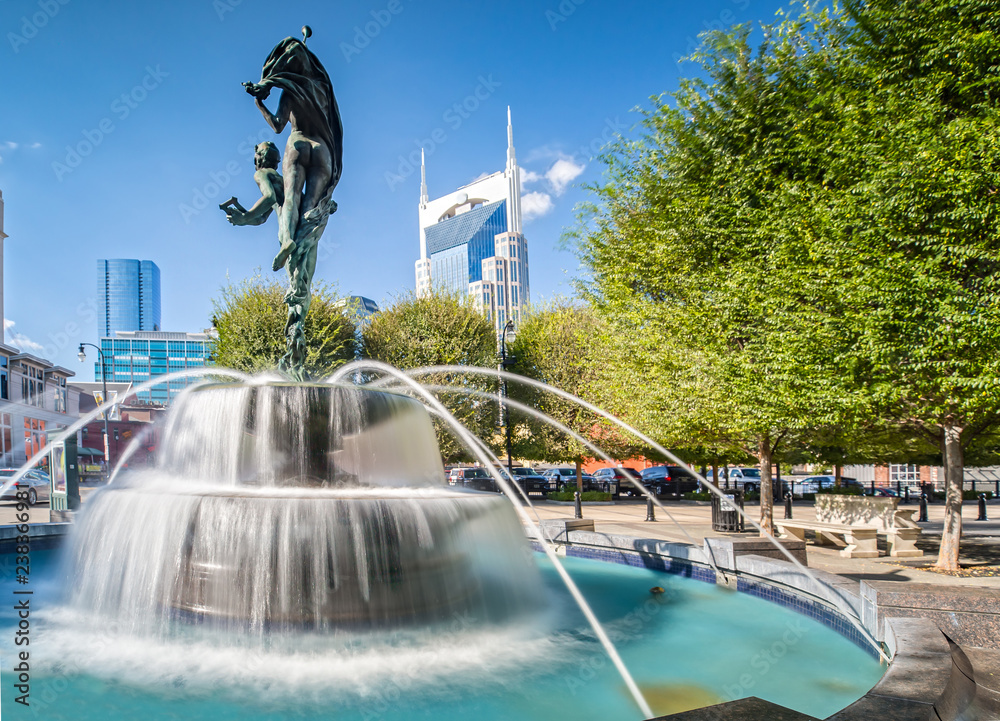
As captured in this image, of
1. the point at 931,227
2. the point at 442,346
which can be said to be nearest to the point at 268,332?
the point at 442,346

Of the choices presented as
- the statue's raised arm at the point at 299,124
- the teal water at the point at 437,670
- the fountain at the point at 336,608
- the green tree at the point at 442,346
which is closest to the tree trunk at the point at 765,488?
the fountain at the point at 336,608

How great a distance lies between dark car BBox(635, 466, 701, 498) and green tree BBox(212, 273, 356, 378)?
1716 cm

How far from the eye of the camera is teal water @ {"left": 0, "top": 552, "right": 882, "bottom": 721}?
5273 mm

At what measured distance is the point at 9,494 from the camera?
1111 inches

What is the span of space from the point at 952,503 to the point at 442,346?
75.7 ft

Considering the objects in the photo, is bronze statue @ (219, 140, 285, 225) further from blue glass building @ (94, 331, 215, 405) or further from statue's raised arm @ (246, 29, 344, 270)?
blue glass building @ (94, 331, 215, 405)

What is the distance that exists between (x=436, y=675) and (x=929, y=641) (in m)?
4.07

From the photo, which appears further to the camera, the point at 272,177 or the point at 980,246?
the point at 272,177

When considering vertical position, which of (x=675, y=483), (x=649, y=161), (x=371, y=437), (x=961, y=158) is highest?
(x=649, y=161)

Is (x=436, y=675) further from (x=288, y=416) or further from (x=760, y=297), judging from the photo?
(x=760, y=297)

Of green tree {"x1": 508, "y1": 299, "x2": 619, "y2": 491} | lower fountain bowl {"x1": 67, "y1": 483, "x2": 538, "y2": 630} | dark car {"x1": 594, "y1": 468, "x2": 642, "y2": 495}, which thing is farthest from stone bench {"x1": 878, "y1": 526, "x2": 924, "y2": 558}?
dark car {"x1": 594, "y1": 468, "x2": 642, "y2": 495}

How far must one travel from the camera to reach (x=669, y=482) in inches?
1332

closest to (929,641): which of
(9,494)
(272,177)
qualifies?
(272,177)

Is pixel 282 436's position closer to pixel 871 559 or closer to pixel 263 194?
pixel 263 194
